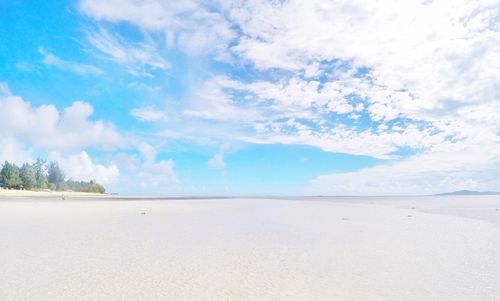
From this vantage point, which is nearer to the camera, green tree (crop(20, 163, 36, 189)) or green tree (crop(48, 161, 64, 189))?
green tree (crop(20, 163, 36, 189))

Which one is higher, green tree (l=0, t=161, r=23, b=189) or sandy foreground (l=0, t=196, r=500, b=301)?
green tree (l=0, t=161, r=23, b=189)

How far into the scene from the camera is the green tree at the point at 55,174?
4386 inches

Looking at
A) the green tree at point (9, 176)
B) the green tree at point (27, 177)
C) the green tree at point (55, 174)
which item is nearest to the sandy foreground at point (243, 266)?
the green tree at point (9, 176)

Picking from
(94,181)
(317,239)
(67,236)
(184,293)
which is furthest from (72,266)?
(94,181)

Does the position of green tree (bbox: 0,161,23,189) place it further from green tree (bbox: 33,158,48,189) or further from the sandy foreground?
the sandy foreground

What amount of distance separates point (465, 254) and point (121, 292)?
33.1 feet

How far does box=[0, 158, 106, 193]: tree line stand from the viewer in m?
85.2

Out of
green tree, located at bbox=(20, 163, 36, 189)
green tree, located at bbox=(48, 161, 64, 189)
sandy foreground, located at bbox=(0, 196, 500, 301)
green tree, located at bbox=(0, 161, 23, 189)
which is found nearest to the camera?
sandy foreground, located at bbox=(0, 196, 500, 301)

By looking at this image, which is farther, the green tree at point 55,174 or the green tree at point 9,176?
the green tree at point 55,174

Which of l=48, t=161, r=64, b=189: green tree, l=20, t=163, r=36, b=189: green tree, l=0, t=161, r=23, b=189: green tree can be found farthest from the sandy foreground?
l=48, t=161, r=64, b=189: green tree

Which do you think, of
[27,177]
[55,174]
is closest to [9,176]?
[27,177]

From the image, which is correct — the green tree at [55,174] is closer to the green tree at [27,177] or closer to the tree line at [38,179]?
the tree line at [38,179]

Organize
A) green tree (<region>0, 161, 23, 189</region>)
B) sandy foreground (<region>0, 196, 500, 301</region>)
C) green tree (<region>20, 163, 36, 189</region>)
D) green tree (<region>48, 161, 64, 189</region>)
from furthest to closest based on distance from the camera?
green tree (<region>48, 161, 64, 189</region>) < green tree (<region>20, 163, 36, 189</region>) < green tree (<region>0, 161, 23, 189</region>) < sandy foreground (<region>0, 196, 500, 301</region>)

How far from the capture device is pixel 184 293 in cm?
660
